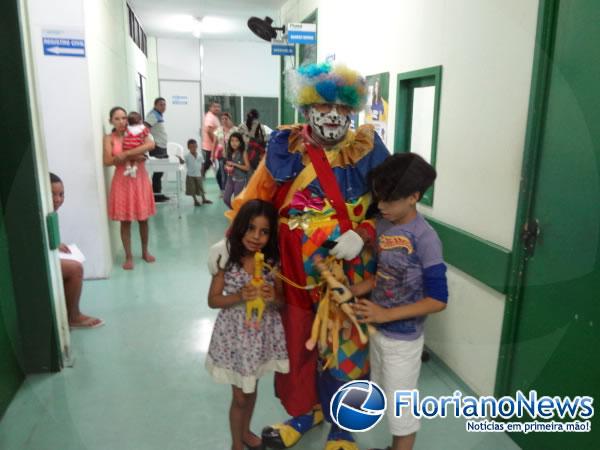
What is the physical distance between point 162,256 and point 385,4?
2.86 metres

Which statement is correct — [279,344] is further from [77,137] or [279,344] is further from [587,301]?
[77,137]

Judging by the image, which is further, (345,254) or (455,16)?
(455,16)

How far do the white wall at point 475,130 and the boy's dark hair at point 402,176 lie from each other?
710mm

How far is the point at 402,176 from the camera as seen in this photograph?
1.27m

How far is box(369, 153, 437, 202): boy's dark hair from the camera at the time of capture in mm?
1275

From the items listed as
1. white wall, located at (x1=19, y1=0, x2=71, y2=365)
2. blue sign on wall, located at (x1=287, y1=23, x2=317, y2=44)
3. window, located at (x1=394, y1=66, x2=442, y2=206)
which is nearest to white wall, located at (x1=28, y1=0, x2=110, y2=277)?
white wall, located at (x1=19, y1=0, x2=71, y2=365)

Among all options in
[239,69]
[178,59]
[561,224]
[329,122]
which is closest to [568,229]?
[561,224]

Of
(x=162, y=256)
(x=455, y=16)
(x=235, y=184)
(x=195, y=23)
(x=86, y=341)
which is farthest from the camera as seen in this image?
(x=195, y=23)

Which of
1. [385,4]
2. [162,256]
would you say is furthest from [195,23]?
[385,4]

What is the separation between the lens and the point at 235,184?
5004 millimetres

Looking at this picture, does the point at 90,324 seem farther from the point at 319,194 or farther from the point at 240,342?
the point at 319,194

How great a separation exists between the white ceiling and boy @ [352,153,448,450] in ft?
18.9

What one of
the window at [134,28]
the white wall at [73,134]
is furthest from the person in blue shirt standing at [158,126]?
the white wall at [73,134]

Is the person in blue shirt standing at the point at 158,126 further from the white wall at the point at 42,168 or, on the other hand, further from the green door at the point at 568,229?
the green door at the point at 568,229
